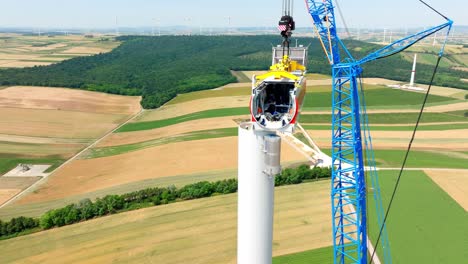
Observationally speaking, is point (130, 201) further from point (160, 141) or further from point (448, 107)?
point (448, 107)

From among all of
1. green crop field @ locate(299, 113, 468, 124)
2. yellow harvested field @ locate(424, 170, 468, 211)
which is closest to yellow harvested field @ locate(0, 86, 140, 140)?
green crop field @ locate(299, 113, 468, 124)

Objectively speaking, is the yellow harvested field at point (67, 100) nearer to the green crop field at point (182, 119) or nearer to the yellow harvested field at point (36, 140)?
the green crop field at point (182, 119)

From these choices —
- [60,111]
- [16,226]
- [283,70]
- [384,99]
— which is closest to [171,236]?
[16,226]

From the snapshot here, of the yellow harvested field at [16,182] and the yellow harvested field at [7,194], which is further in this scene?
the yellow harvested field at [16,182]

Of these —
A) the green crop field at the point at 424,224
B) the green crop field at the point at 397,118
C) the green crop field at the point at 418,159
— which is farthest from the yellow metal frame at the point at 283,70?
the green crop field at the point at 397,118

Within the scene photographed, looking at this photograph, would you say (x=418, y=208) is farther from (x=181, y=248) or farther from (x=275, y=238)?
(x=181, y=248)
